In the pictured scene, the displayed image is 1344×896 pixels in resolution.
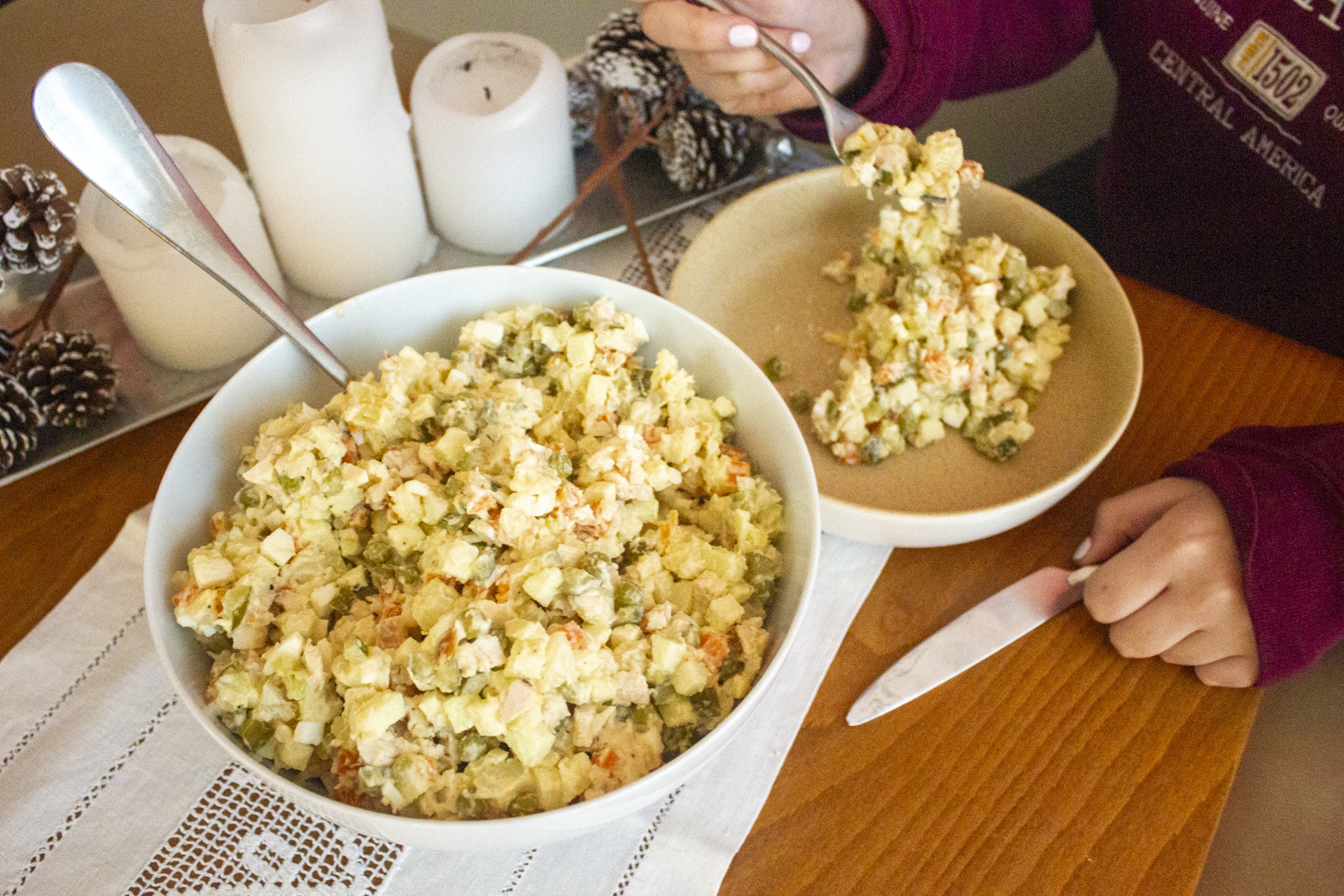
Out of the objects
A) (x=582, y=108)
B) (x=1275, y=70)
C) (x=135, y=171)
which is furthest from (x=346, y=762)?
(x=1275, y=70)

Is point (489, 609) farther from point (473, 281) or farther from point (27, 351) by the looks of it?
point (27, 351)

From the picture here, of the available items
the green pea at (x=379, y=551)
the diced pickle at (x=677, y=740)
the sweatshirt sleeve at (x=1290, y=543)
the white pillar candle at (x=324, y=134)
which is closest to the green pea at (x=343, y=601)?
the green pea at (x=379, y=551)

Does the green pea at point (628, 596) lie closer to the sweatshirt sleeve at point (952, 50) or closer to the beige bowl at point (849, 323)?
the beige bowl at point (849, 323)

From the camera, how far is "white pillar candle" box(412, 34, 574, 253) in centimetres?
101

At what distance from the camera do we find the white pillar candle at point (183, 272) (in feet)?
2.88

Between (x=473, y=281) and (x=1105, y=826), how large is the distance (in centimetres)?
70

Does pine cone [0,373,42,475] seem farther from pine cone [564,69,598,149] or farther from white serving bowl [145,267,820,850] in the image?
pine cone [564,69,598,149]

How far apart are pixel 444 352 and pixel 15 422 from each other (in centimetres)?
42

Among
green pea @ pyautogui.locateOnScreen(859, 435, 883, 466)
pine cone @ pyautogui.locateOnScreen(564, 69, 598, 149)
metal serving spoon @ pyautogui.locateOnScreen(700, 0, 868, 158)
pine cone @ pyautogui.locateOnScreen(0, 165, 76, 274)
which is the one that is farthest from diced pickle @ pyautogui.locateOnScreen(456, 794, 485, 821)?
pine cone @ pyautogui.locateOnScreen(564, 69, 598, 149)

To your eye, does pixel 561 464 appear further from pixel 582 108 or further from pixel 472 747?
pixel 582 108

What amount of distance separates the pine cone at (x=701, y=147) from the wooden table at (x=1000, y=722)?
0.57 m

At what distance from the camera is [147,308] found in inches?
35.7

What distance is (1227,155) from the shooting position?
1188 mm

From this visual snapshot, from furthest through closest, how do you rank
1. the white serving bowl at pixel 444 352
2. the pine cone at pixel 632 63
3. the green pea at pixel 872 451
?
1. the pine cone at pixel 632 63
2. the green pea at pixel 872 451
3. the white serving bowl at pixel 444 352
